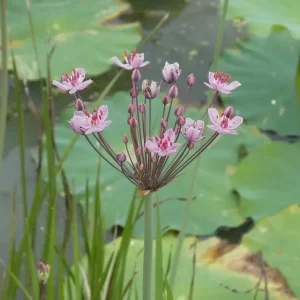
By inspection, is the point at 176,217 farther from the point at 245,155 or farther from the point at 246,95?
the point at 246,95

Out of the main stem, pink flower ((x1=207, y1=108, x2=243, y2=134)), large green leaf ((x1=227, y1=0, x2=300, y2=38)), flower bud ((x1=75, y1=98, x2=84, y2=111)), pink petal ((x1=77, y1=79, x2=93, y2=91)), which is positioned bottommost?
large green leaf ((x1=227, y1=0, x2=300, y2=38))

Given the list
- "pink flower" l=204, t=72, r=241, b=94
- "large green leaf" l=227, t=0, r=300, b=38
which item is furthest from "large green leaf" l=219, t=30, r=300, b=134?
"pink flower" l=204, t=72, r=241, b=94

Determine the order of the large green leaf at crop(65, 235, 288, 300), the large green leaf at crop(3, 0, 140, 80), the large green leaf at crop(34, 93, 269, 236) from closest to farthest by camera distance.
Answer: the large green leaf at crop(65, 235, 288, 300), the large green leaf at crop(34, 93, 269, 236), the large green leaf at crop(3, 0, 140, 80)

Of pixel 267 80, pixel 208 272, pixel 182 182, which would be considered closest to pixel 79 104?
pixel 208 272

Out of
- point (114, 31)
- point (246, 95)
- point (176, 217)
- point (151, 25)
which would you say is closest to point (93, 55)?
point (114, 31)

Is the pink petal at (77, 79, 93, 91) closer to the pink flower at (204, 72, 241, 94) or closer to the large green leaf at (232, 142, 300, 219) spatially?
the pink flower at (204, 72, 241, 94)

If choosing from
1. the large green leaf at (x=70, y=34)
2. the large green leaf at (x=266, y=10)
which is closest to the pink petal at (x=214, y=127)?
the large green leaf at (x=266, y=10)
